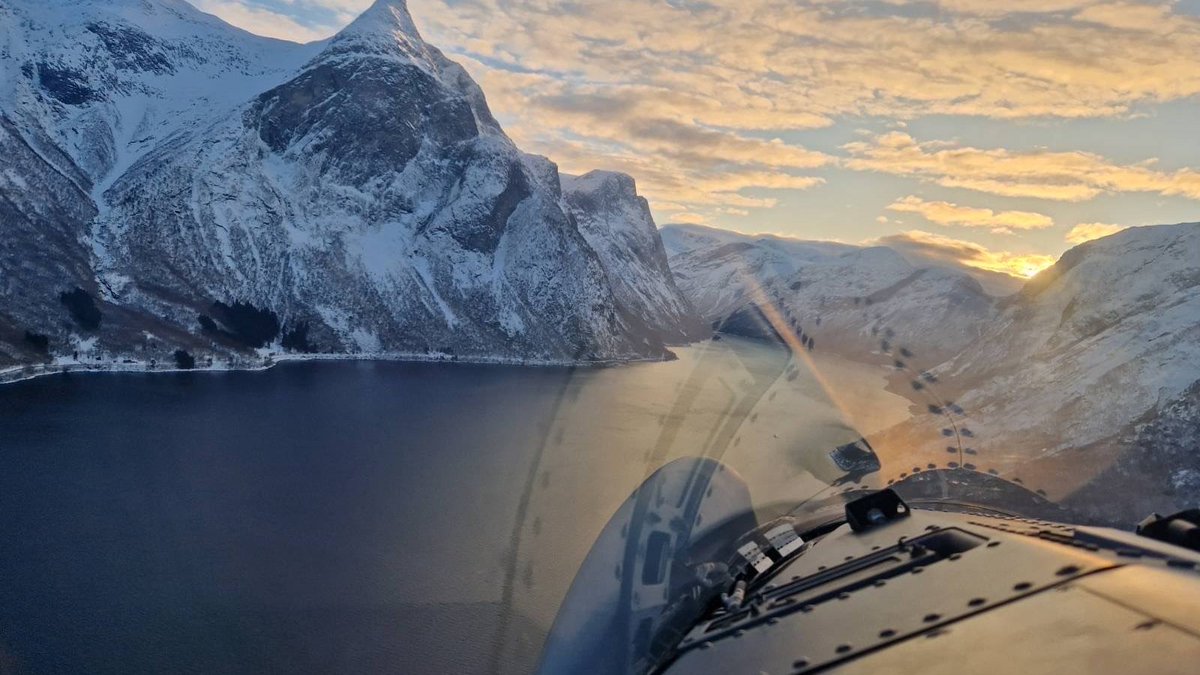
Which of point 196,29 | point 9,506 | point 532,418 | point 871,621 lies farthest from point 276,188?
point 871,621

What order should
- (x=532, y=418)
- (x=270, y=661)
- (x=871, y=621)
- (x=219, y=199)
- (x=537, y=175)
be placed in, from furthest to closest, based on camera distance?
(x=537, y=175) < (x=219, y=199) < (x=532, y=418) < (x=270, y=661) < (x=871, y=621)

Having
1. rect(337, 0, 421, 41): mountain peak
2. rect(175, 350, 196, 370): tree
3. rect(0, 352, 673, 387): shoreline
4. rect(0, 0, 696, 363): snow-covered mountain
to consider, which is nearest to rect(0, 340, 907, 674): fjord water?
rect(0, 352, 673, 387): shoreline

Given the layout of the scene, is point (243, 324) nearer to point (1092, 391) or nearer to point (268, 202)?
point (268, 202)

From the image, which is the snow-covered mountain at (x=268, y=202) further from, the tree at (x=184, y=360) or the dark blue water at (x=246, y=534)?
the dark blue water at (x=246, y=534)

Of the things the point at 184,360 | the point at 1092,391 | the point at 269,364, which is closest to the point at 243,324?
the point at 269,364

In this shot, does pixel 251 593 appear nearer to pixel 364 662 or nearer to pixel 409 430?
pixel 364 662

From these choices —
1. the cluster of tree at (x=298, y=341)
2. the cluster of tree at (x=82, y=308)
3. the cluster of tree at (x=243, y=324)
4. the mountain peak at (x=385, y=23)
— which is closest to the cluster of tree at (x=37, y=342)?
the cluster of tree at (x=82, y=308)

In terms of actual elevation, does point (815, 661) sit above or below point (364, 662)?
above
